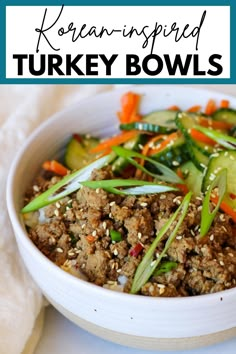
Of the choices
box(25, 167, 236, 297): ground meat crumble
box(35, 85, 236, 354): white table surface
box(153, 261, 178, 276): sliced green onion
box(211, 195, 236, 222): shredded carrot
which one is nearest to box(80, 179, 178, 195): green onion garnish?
box(25, 167, 236, 297): ground meat crumble

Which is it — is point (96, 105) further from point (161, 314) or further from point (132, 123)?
point (161, 314)

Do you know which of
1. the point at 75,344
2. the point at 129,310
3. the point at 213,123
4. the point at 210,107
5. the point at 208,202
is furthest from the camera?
the point at 210,107

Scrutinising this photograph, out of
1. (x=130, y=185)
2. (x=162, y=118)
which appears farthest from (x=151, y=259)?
(x=162, y=118)

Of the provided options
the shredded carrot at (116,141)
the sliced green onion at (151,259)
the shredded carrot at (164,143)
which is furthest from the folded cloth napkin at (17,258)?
the shredded carrot at (164,143)

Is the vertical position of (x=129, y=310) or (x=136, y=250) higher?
(x=136, y=250)

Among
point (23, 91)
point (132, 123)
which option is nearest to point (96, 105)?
point (132, 123)

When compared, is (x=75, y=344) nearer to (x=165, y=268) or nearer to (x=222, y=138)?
(x=165, y=268)

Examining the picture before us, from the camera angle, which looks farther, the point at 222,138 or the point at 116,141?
the point at 116,141
